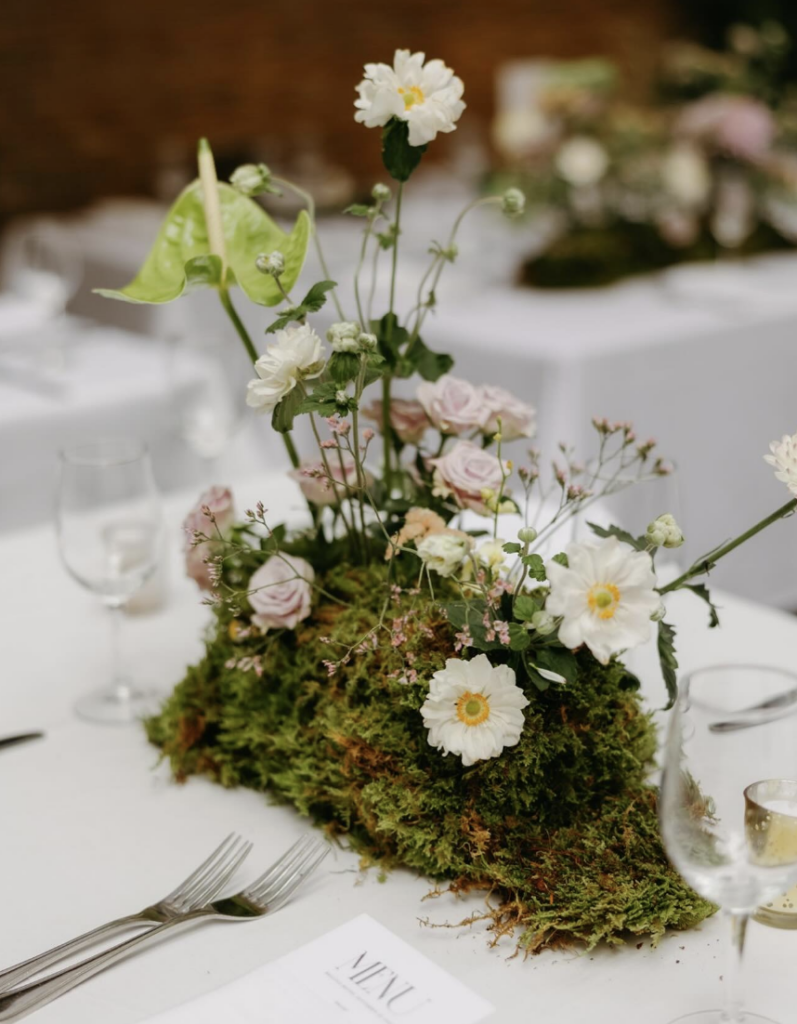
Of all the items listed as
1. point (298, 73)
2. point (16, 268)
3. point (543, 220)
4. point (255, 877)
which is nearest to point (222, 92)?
point (298, 73)

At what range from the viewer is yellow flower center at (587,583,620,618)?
2.26 feet

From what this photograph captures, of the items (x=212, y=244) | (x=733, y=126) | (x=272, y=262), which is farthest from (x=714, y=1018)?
(x=733, y=126)

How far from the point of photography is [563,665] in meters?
0.75

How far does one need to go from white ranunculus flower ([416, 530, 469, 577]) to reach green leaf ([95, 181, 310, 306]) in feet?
0.82

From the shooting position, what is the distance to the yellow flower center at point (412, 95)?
0.83 metres

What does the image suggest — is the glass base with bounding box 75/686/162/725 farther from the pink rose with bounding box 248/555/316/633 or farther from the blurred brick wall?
the blurred brick wall

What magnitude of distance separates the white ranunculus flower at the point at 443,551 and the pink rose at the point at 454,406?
0.45ft

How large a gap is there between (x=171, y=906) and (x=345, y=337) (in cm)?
38

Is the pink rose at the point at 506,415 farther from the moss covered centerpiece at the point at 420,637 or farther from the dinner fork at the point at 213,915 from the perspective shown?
the dinner fork at the point at 213,915

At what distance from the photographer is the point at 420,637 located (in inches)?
31.9

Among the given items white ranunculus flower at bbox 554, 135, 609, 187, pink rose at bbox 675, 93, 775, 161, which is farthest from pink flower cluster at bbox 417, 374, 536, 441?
pink rose at bbox 675, 93, 775, 161

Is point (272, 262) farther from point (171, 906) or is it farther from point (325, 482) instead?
point (171, 906)

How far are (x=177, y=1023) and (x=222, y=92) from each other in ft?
16.4

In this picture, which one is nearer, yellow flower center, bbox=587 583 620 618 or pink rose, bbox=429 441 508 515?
yellow flower center, bbox=587 583 620 618
